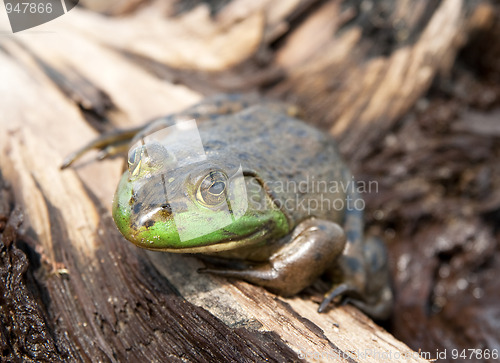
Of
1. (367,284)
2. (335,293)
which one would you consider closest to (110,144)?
(335,293)

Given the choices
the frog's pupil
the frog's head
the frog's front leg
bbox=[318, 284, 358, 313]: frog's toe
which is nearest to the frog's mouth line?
the frog's head

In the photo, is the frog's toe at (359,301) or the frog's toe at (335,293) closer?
the frog's toe at (335,293)

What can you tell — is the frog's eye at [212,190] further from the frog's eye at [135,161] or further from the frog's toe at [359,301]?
the frog's toe at [359,301]

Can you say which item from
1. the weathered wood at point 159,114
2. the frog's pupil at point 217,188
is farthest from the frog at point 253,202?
the weathered wood at point 159,114

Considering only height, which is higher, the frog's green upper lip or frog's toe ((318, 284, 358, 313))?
the frog's green upper lip

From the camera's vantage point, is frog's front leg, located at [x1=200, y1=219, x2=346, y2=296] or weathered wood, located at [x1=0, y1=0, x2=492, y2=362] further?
frog's front leg, located at [x1=200, y1=219, x2=346, y2=296]

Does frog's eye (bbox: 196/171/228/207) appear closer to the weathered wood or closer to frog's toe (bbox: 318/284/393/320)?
the weathered wood

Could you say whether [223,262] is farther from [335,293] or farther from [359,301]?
[359,301]
